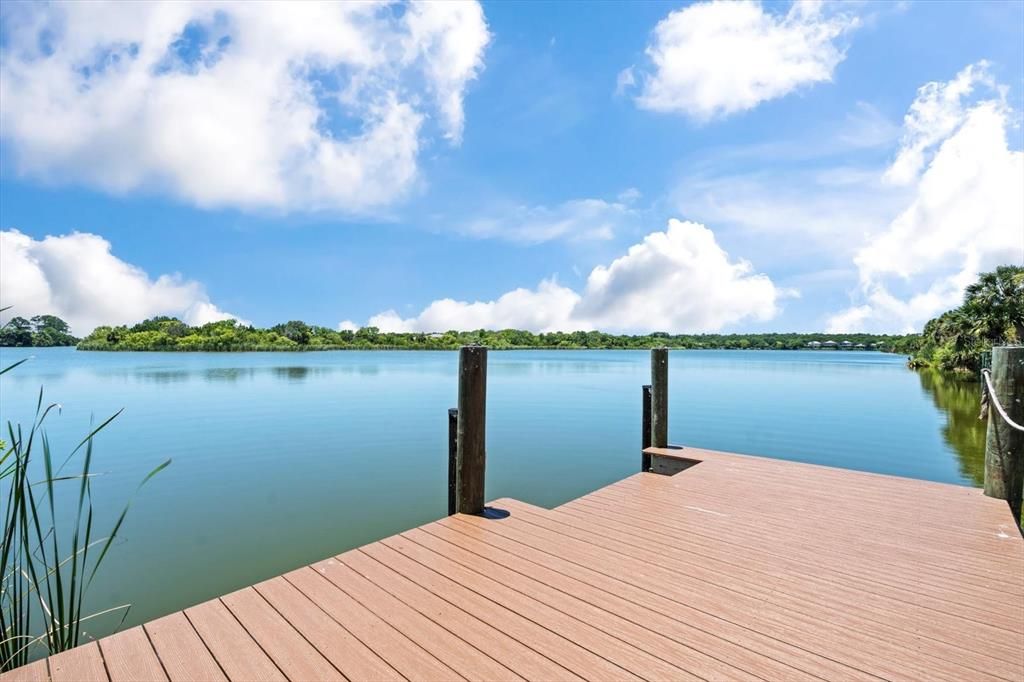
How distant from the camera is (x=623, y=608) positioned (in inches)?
94.3

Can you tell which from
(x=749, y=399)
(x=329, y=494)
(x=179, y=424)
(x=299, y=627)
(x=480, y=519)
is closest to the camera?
(x=299, y=627)

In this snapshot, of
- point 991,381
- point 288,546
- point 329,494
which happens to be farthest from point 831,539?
point 329,494

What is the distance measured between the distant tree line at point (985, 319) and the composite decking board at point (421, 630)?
1225 inches

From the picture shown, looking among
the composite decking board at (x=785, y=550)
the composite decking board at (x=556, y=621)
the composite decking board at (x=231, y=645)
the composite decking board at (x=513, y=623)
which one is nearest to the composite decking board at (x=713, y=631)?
the composite decking board at (x=556, y=621)

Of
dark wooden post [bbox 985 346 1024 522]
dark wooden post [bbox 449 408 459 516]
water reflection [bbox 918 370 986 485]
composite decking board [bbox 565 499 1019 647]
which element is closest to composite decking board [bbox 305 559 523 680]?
dark wooden post [bbox 449 408 459 516]

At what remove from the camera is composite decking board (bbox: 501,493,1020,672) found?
6.88ft

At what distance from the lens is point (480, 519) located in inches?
142

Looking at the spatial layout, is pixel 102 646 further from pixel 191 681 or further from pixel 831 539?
pixel 831 539

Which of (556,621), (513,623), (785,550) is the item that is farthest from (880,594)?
(513,623)

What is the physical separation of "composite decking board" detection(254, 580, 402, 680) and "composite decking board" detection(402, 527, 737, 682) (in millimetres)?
806

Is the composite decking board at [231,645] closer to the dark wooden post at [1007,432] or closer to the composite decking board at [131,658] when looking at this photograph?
the composite decking board at [131,658]

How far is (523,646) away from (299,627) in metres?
1.01

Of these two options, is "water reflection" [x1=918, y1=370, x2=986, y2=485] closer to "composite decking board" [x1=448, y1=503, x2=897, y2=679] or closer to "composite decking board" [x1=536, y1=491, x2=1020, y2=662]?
"composite decking board" [x1=536, y1=491, x2=1020, y2=662]

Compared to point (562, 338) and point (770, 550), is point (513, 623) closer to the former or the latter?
point (770, 550)
